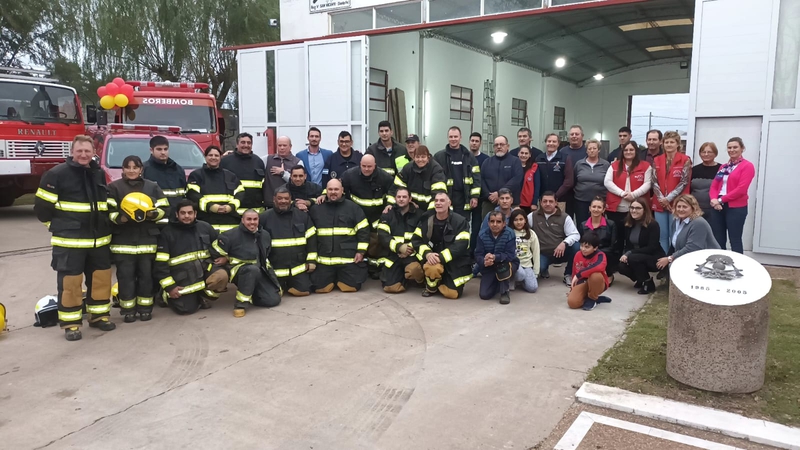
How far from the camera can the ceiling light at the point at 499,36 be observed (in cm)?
1525

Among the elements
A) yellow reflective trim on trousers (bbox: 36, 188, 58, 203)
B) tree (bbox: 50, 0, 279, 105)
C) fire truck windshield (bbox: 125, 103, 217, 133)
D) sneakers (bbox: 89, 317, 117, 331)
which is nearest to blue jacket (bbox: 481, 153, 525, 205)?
sneakers (bbox: 89, 317, 117, 331)

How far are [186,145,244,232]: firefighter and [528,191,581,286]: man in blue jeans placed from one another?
3.73m

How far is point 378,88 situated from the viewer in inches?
535

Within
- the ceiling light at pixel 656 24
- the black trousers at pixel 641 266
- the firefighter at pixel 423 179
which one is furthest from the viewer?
the ceiling light at pixel 656 24

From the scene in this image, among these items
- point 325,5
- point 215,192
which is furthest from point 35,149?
point 215,192

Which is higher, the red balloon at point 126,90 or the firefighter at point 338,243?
the red balloon at point 126,90

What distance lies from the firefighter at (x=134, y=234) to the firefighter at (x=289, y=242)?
1.24m

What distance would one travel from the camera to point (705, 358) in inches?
149

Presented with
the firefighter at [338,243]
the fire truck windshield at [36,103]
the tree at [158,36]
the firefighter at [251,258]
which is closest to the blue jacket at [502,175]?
the firefighter at [338,243]

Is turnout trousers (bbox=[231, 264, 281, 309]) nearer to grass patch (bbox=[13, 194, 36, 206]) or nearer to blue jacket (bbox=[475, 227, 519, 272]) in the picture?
blue jacket (bbox=[475, 227, 519, 272])

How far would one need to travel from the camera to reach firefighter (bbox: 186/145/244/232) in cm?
638

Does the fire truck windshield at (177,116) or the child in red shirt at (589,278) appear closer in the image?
the child in red shirt at (589,278)

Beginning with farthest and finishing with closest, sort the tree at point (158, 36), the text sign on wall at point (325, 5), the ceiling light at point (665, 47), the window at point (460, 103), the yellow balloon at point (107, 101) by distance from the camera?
1. the ceiling light at point (665, 47)
2. the tree at point (158, 36)
3. the window at point (460, 103)
4. the text sign on wall at point (325, 5)
5. the yellow balloon at point (107, 101)

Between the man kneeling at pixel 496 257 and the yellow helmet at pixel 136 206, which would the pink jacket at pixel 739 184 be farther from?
the yellow helmet at pixel 136 206
